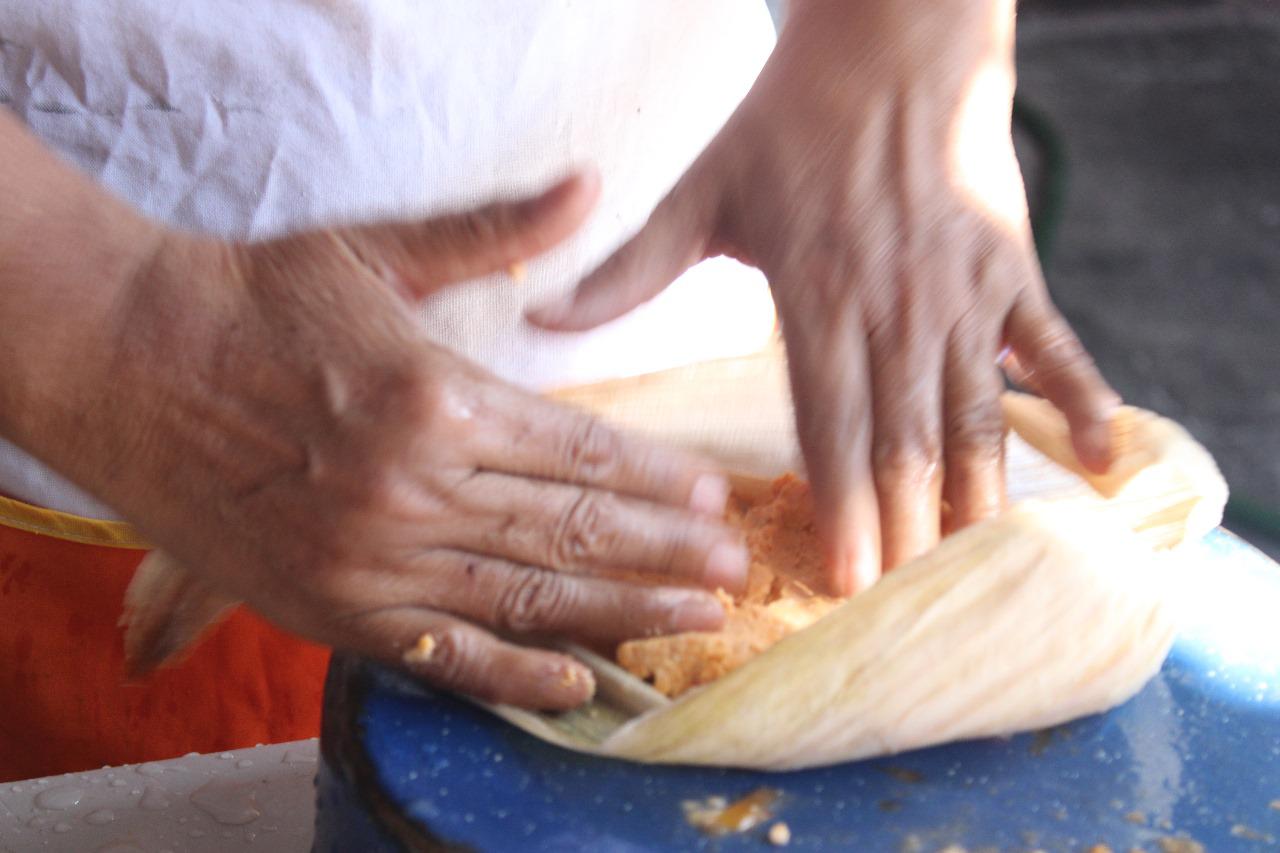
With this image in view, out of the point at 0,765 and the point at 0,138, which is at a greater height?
the point at 0,138

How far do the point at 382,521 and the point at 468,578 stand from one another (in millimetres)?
59

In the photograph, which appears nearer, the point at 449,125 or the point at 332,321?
the point at 332,321

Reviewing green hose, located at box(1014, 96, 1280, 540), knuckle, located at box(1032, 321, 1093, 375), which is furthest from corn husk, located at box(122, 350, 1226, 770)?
green hose, located at box(1014, 96, 1280, 540)

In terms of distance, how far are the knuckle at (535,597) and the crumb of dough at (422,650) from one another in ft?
0.14

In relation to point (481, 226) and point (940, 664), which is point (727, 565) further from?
point (481, 226)

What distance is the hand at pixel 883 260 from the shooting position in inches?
31.9

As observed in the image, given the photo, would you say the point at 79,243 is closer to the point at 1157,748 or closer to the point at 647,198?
the point at 647,198

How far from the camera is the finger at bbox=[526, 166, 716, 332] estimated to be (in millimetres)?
814

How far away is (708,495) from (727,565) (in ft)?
0.13

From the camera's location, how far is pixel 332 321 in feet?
2.22

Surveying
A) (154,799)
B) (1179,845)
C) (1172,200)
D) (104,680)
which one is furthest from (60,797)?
(1172,200)

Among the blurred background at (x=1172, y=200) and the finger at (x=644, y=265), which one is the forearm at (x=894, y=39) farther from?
the blurred background at (x=1172, y=200)

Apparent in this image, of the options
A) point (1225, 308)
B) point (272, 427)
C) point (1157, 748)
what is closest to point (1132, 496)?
point (1157, 748)

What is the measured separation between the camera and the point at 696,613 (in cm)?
70
